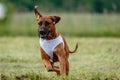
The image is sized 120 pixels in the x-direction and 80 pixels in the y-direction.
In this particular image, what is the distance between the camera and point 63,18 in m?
27.2

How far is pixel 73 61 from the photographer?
1458 centimetres

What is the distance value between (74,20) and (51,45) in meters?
15.7

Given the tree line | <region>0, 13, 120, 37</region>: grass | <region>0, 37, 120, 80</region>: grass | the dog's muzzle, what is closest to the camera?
<region>0, 37, 120, 80</region>: grass

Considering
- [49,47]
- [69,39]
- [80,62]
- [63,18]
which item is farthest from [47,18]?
[63,18]

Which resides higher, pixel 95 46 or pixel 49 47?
pixel 49 47

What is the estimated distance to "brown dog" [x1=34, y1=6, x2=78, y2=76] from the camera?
34.9 feet

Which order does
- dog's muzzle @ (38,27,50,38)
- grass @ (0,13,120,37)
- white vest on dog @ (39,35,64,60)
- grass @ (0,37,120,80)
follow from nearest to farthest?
grass @ (0,37,120,80) < dog's muzzle @ (38,27,50,38) < white vest on dog @ (39,35,64,60) < grass @ (0,13,120,37)

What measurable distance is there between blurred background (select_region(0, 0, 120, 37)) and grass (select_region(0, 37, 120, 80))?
3.21 meters

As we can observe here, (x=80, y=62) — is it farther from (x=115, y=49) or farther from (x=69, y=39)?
(x=69, y=39)

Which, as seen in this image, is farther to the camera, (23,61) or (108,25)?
(108,25)

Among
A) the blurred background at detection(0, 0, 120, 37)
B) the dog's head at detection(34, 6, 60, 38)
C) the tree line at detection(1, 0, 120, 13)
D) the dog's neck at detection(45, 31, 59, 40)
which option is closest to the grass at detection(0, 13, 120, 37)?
the blurred background at detection(0, 0, 120, 37)

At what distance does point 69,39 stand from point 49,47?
32.7 ft

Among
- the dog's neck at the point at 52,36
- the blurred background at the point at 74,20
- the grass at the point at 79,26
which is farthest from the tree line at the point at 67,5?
the dog's neck at the point at 52,36

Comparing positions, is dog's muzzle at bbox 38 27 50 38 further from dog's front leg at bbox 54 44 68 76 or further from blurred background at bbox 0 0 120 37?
blurred background at bbox 0 0 120 37
